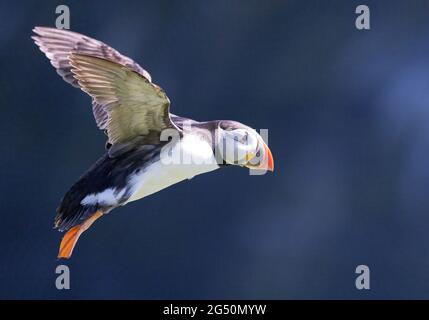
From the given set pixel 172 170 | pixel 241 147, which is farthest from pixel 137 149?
pixel 241 147

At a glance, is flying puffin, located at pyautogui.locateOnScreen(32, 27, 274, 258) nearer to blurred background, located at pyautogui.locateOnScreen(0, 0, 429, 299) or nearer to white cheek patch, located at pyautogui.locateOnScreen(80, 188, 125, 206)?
white cheek patch, located at pyautogui.locateOnScreen(80, 188, 125, 206)

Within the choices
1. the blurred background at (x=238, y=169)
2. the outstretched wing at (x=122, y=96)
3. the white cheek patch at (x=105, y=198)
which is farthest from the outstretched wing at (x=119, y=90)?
the blurred background at (x=238, y=169)

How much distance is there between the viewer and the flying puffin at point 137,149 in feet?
9.62

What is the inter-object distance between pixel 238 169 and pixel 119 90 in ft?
8.04

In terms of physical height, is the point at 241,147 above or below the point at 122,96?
below

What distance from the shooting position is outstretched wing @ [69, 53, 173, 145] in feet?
9.28

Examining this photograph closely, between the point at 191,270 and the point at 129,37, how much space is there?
1121 mm

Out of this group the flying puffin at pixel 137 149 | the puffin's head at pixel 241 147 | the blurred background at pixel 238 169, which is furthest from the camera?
the blurred background at pixel 238 169

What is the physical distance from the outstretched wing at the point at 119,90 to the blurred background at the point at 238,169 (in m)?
2.16

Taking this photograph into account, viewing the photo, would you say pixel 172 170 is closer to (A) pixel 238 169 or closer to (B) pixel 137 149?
(B) pixel 137 149

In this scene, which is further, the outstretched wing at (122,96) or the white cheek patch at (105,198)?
the white cheek patch at (105,198)

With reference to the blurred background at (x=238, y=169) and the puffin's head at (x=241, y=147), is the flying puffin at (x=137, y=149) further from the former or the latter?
the blurred background at (x=238, y=169)

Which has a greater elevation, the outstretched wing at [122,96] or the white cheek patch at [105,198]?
the outstretched wing at [122,96]

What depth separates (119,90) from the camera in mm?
2926
